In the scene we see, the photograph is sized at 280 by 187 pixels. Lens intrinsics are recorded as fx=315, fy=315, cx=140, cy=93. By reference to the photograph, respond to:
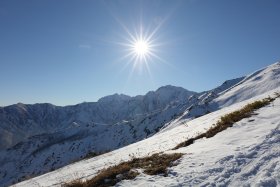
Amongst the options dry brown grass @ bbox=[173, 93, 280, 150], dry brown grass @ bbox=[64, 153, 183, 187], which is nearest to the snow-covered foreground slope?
dry brown grass @ bbox=[64, 153, 183, 187]

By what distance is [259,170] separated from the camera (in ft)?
29.2

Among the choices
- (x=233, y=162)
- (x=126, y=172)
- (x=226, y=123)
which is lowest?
(x=233, y=162)

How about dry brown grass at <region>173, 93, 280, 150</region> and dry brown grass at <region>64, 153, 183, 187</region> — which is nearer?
dry brown grass at <region>64, 153, 183, 187</region>

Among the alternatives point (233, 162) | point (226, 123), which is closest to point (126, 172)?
point (233, 162)

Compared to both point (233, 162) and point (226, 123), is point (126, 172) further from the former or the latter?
point (226, 123)

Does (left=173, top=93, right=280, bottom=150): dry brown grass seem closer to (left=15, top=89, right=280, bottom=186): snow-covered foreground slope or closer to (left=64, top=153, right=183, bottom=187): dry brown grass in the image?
(left=15, top=89, right=280, bottom=186): snow-covered foreground slope

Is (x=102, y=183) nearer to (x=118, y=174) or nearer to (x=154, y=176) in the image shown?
(x=118, y=174)

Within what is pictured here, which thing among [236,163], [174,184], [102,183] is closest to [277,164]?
[236,163]

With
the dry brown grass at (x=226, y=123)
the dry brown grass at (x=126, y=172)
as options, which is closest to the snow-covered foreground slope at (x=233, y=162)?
the dry brown grass at (x=126, y=172)

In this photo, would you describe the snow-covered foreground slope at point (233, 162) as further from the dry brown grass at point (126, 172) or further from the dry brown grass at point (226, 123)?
the dry brown grass at point (226, 123)

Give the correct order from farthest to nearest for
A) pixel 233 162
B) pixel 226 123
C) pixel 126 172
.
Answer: pixel 226 123 → pixel 126 172 → pixel 233 162

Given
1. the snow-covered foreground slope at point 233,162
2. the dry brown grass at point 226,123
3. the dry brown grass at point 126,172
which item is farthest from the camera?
the dry brown grass at point 226,123

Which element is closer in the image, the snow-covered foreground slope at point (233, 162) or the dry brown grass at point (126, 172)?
the snow-covered foreground slope at point (233, 162)

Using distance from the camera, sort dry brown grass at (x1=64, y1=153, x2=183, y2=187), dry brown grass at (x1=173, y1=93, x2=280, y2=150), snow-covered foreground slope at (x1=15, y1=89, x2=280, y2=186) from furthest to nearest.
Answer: dry brown grass at (x1=173, y1=93, x2=280, y2=150)
dry brown grass at (x1=64, y1=153, x2=183, y2=187)
snow-covered foreground slope at (x1=15, y1=89, x2=280, y2=186)
